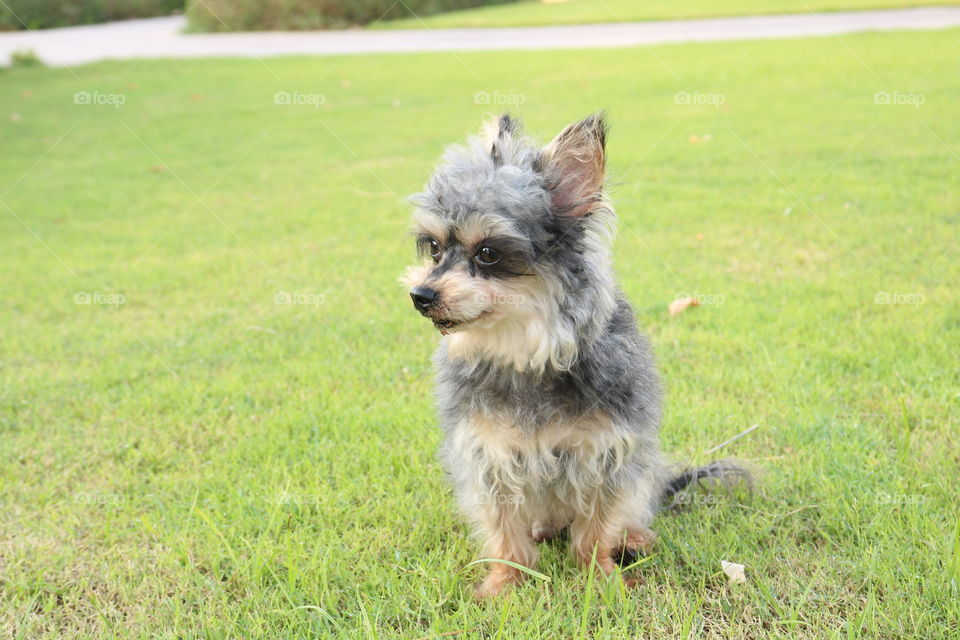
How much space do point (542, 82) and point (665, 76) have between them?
2352 millimetres

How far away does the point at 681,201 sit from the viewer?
27.4ft

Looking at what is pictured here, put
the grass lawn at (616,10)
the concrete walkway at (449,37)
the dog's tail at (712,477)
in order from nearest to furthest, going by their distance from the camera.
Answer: the dog's tail at (712,477) < the concrete walkway at (449,37) < the grass lawn at (616,10)

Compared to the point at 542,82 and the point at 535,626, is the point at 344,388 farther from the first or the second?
the point at 542,82

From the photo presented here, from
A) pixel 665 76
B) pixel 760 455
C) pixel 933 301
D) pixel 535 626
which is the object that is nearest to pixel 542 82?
pixel 665 76

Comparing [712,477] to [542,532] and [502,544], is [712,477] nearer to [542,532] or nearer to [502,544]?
[542,532]

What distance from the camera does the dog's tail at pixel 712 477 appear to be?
12.5 ft

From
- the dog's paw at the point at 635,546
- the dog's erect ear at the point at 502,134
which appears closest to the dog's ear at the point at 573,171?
the dog's erect ear at the point at 502,134

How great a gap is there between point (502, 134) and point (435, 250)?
56 centimetres

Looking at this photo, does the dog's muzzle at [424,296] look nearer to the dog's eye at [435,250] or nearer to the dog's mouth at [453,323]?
the dog's mouth at [453,323]

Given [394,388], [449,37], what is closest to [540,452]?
[394,388]

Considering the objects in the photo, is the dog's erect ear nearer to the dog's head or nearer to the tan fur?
the dog's head

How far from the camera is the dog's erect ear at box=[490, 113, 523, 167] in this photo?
10.2 ft

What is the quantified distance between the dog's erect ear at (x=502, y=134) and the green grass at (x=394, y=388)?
0.47 meters

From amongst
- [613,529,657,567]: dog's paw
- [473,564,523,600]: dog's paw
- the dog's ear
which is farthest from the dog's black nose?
[613,529,657,567]: dog's paw
